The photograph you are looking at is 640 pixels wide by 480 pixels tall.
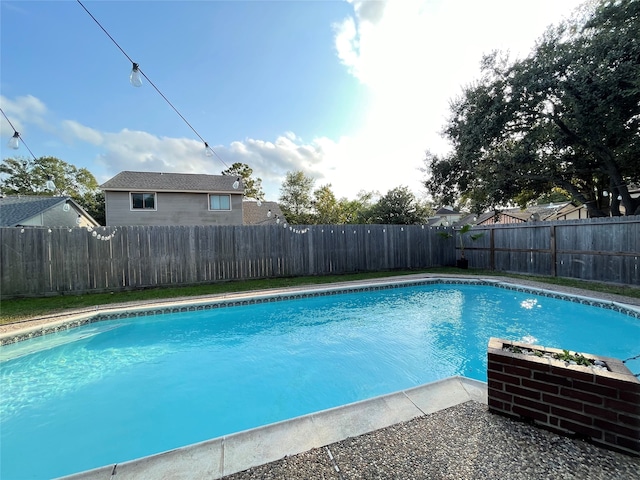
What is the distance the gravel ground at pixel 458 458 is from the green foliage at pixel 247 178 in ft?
91.1

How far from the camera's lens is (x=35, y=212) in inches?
580

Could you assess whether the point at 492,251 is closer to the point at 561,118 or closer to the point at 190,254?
the point at 561,118

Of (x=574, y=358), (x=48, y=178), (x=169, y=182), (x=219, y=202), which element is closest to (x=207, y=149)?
(x=574, y=358)

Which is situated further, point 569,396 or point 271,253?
point 271,253

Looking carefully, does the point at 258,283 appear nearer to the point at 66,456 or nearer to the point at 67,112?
the point at 66,456

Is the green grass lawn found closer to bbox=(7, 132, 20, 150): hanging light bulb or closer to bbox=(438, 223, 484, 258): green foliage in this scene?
bbox=(438, 223, 484, 258): green foliage

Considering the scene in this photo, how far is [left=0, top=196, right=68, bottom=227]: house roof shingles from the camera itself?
14.3 meters

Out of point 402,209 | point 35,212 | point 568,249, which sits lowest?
point 568,249

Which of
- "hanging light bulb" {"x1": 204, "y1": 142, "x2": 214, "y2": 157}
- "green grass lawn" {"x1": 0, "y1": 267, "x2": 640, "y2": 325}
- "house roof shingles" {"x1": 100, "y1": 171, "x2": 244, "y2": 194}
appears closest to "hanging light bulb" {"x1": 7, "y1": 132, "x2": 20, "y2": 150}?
"green grass lawn" {"x1": 0, "y1": 267, "x2": 640, "y2": 325}

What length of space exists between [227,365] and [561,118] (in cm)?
1267

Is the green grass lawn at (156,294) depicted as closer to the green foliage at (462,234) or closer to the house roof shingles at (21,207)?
the green foliage at (462,234)

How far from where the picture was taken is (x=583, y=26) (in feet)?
30.4

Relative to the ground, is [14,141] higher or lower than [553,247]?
higher

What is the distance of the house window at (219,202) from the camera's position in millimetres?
15600
